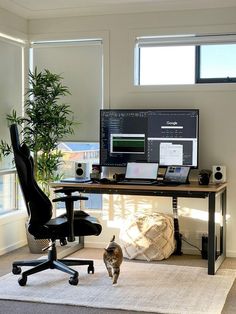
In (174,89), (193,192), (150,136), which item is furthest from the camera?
(174,89)

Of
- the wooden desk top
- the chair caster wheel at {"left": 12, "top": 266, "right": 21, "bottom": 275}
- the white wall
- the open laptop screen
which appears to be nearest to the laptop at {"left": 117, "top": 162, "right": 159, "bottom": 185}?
the open laptop screen

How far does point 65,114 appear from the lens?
5793mm

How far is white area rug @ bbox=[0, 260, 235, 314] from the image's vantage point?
12.5 ft

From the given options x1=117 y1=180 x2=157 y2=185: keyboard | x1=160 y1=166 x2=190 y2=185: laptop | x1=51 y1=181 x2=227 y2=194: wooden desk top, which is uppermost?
x1=160 y1=166 x2=190 y2=185: laptop

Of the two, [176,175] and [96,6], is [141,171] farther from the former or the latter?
[96,6]

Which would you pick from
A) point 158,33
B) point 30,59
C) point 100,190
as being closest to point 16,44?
point 30,59

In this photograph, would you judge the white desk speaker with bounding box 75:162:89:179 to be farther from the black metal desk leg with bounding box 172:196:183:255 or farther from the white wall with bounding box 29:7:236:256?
the black metal desk leg with bounding box 172:196:183:255

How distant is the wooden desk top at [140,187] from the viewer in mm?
4668

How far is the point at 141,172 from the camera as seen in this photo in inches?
208

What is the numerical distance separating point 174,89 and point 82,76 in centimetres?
102

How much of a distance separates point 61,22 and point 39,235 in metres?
2.54

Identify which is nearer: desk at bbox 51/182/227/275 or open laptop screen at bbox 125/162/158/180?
desk at bbox 51/182/227/275

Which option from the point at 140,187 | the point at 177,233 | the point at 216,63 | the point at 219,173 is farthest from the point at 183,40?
the point at 177,233

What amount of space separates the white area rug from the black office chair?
11 centimetres
